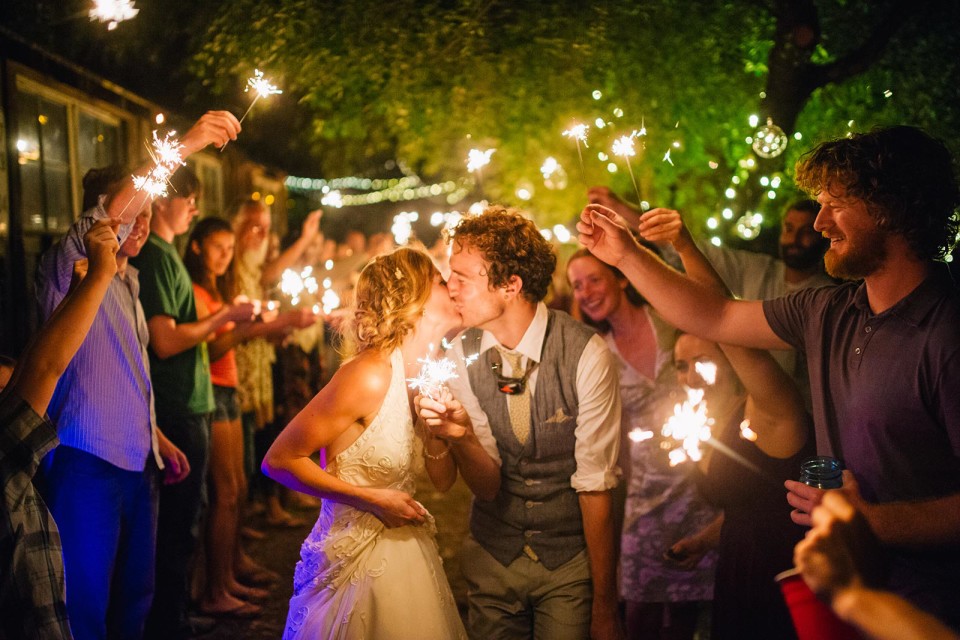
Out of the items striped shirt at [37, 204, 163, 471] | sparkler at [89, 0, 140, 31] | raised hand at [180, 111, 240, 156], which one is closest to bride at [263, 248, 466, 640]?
raised hand at [180, 111, 240, 156]

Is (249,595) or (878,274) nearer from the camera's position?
(878,274)

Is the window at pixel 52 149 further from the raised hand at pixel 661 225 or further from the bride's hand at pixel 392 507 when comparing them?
the raised hand at pixel 661 225

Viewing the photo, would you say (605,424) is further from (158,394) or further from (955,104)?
(955,104)

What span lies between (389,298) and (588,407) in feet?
3.37

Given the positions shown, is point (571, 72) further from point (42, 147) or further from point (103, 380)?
point (103, 380)

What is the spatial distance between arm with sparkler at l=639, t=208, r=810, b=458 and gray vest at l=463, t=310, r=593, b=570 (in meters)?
0.59

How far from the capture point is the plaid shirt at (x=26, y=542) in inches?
90.7

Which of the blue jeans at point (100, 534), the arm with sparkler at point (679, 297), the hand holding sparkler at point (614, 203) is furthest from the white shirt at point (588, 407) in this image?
the blue jeans at point (100, 534)

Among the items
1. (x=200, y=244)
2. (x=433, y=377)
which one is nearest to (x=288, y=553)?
(x=200, y=244)

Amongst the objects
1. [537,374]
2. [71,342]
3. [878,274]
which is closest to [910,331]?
[878,274]

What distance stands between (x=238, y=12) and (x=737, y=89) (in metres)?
4.90

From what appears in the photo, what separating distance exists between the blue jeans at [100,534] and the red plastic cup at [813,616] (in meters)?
3.47

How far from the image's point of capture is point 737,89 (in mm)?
7863

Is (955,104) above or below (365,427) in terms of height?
above
